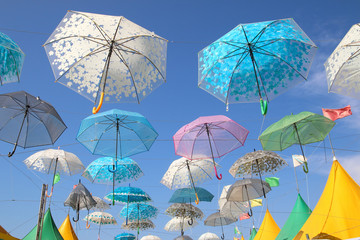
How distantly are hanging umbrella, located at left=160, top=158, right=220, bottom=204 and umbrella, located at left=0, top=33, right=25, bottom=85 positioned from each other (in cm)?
813

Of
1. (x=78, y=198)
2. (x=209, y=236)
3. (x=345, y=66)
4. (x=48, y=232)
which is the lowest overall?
(x=209, y=236)

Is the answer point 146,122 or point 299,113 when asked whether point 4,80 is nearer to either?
point 146,122

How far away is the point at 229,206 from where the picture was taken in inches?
671

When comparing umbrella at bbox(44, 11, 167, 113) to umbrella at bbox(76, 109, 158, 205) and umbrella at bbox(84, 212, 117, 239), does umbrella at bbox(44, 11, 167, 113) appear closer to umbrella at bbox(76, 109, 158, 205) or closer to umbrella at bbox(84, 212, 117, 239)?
umbrella at bbox(76, 109, 158, 205)

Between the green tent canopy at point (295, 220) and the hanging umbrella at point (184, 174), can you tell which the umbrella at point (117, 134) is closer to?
the hanging umbrella at point (184, 174)

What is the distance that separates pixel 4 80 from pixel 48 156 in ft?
19.9

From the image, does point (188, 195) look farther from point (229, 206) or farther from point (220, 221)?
point (220, 221)

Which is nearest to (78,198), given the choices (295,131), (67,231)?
(67,231)

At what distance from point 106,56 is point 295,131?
6.92 meters

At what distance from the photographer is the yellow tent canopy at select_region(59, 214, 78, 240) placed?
12.8m

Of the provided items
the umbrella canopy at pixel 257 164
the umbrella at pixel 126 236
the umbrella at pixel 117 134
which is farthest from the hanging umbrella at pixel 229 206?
the umbrella at pixel 117 134

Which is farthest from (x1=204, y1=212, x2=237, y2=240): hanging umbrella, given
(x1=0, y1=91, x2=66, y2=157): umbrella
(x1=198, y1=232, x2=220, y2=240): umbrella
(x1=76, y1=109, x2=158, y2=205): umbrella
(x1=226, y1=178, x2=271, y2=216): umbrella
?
(x1=0, y1=91, x2=66, y2=157): umbrella

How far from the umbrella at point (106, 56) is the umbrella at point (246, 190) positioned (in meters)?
7.06

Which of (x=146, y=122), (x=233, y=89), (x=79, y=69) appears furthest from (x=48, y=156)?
(x=233, y=89)
